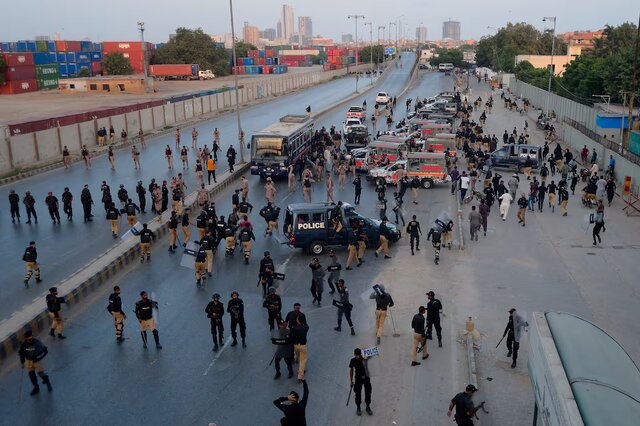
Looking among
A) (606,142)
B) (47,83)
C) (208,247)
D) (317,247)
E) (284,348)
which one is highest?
(47,83)

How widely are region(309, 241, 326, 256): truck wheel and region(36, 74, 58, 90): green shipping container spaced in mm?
90129

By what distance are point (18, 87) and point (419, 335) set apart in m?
93.9

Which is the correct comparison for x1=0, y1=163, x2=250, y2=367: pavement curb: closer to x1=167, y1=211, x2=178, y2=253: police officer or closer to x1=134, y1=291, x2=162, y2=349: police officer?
x1=167, y1=211, x2=178, y2=253: police officer

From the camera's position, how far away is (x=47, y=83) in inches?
3900

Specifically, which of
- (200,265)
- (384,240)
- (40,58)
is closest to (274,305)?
(200,265)

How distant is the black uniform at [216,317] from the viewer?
13.5 meters

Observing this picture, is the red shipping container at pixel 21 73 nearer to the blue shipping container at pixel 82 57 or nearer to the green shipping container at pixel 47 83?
the green shipping container at pixel 47 83

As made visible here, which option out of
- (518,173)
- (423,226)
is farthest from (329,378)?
(518,173)

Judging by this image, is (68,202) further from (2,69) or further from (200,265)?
(2,69)

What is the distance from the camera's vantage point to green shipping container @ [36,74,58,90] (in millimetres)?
97469

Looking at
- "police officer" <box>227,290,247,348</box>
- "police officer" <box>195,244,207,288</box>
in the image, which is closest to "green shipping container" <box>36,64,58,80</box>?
"police officer" <box>195,244,207,288</box>

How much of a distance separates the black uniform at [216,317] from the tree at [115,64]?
378 ft

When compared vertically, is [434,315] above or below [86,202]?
below

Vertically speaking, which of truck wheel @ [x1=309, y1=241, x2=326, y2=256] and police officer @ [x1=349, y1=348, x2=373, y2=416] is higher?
police officer @ [x1=349, y1=348, x2=373, y2=416]
